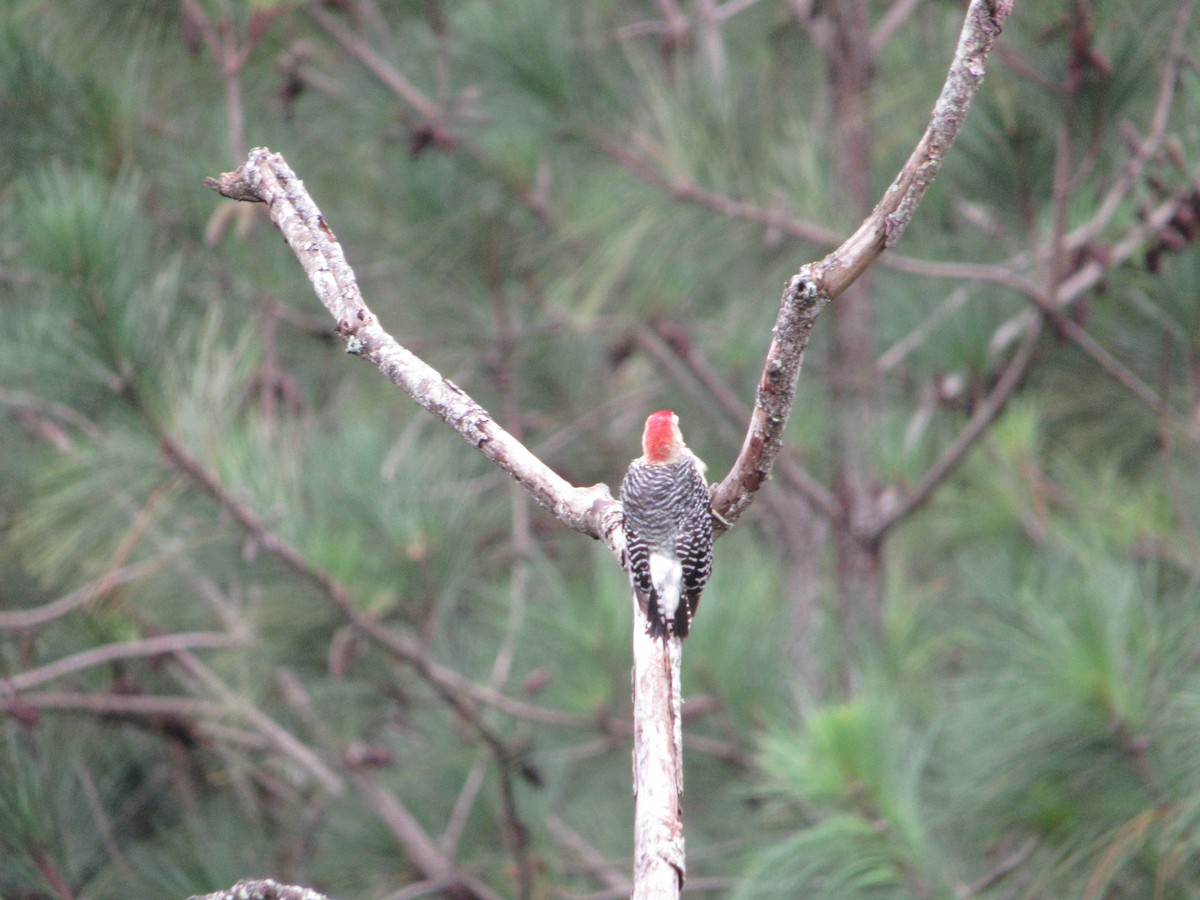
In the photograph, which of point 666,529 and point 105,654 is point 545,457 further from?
point 666,529

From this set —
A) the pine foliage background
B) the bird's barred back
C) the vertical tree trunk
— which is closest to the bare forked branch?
the vertical tree trunk

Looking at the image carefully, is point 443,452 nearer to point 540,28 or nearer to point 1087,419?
point 540,28

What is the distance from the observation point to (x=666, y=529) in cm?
251

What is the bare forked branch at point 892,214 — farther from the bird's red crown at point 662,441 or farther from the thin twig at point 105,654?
the thin twig at point 105,654

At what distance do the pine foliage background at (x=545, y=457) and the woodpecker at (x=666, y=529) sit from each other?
36cm

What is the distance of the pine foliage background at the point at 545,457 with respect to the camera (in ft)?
8.98

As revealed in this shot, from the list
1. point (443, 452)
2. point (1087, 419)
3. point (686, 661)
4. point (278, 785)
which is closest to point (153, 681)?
point (278, 785)

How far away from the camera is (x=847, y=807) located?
241cm

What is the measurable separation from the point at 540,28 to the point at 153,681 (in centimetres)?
220

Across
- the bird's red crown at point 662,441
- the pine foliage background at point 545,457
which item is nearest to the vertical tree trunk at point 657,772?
the pine foliage background at point 545,457

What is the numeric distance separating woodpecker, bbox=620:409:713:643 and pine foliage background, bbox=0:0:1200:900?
1.20ft

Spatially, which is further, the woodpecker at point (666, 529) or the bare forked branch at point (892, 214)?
the woodpecker at point (666, 529)

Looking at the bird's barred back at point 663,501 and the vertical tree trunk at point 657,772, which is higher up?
the bird's barred back at point 663,501

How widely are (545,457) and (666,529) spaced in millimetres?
1649
